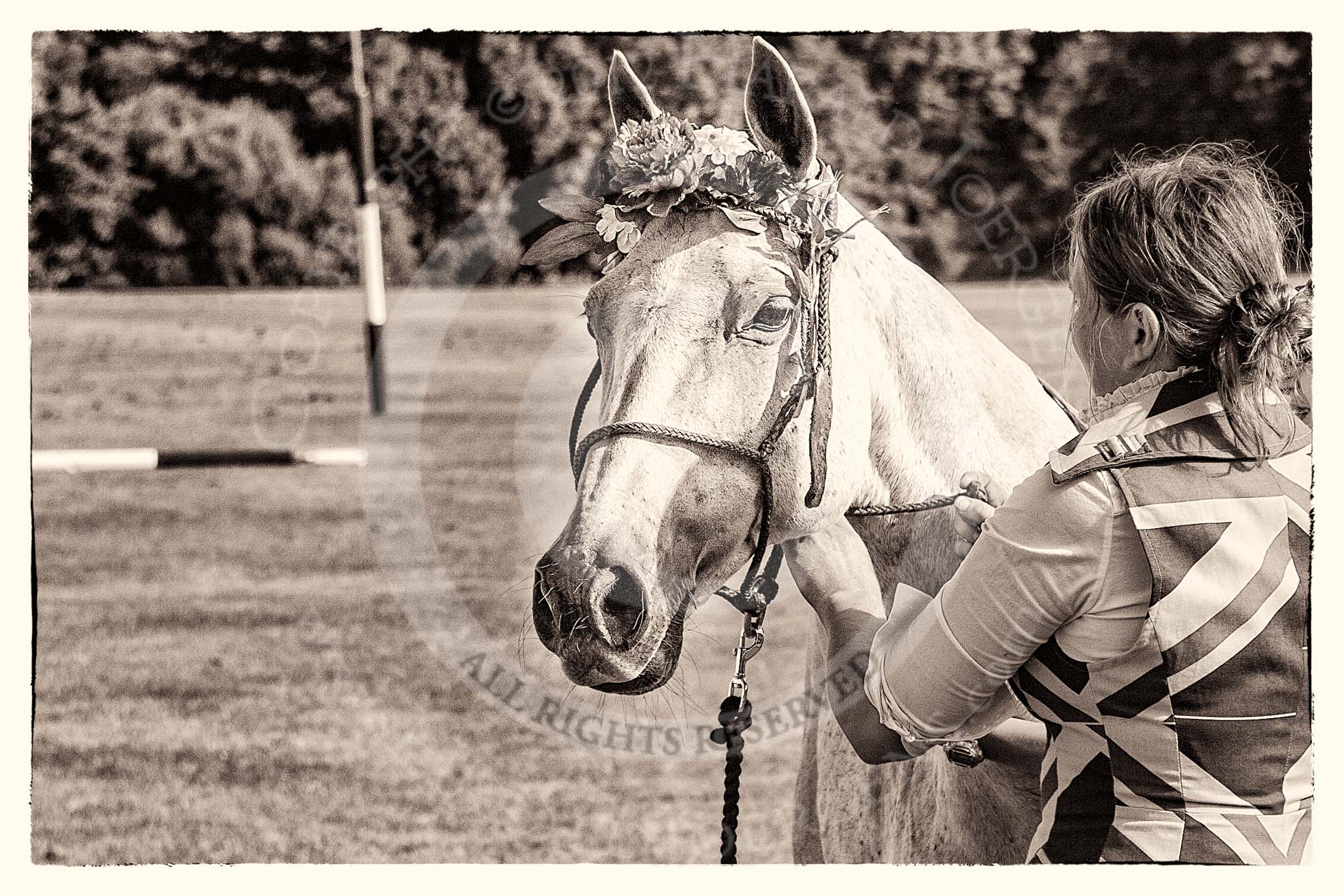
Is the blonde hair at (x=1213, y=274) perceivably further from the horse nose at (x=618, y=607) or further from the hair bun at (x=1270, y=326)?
the horse nose at (x=618, y=607)

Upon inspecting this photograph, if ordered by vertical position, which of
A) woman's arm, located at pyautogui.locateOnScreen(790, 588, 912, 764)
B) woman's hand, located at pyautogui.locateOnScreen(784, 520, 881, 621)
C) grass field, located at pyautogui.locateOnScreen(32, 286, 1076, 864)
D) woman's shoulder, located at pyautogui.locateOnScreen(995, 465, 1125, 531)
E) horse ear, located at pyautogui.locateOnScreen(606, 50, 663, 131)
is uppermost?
horse ear, located at pyautogui.locateOnScreen(606, 50, 663, 131)

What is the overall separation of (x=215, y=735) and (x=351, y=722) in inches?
18.2

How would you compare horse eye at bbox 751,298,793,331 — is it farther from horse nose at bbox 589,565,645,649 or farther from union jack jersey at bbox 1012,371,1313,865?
union jack jersey at bbox 1012,371,1313,865

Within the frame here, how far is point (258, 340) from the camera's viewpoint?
6.52m

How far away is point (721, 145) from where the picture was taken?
1.68 m

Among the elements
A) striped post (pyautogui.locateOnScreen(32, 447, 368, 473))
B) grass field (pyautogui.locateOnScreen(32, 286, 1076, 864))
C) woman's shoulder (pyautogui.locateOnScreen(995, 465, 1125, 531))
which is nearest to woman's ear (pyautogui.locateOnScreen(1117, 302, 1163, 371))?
woman's shoulder (pyautogui.locateOnScreen(995, 465, 1125, 531))

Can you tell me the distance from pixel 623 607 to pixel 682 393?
0.94 ft

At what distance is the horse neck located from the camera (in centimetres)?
179

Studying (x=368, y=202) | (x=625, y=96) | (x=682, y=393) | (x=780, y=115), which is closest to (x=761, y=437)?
(x=682, y=393)

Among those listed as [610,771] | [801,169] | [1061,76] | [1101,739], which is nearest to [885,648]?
[1101,739]

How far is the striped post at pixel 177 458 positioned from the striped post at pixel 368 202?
Result: 1125mm

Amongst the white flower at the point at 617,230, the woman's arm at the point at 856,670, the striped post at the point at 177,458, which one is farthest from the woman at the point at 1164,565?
the striped post at the point at 177,458

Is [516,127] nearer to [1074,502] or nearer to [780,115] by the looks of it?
[780,115]

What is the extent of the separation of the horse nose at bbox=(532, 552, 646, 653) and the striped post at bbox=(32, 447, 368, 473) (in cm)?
318
